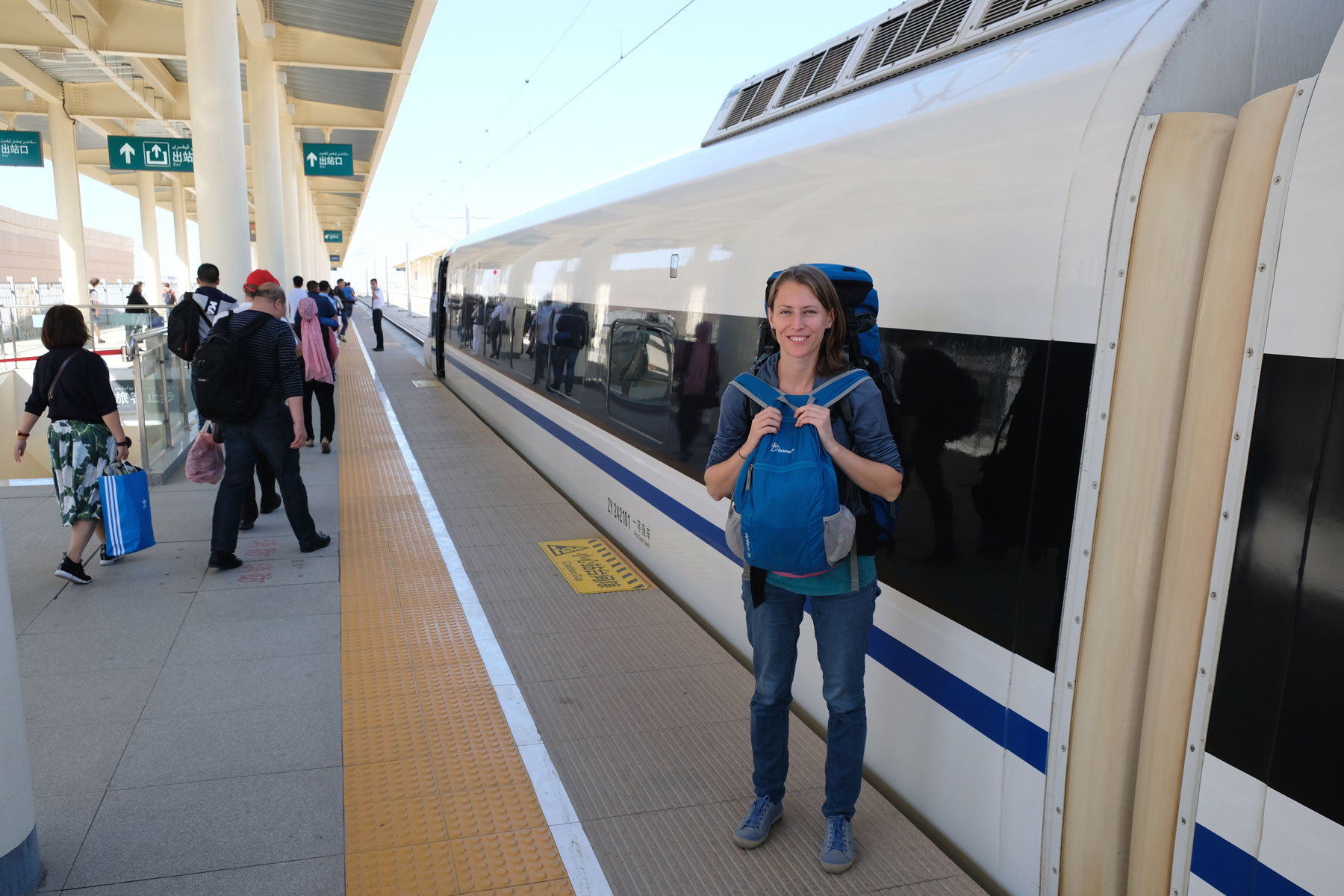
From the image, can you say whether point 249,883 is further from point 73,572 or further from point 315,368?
point 315,368

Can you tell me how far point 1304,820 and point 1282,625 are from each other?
0.35m

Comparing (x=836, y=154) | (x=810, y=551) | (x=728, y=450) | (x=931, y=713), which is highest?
(x=836, y=154)

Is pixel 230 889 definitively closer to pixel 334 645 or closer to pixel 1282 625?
pixel 334 645

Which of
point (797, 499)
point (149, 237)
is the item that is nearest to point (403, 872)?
point (797, 499)

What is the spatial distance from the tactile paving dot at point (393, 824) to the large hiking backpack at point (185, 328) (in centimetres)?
507

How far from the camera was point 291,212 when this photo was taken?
2039 cm

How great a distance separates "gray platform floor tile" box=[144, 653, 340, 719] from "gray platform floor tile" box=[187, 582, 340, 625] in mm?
608

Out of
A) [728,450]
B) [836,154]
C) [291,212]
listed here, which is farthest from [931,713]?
[291,212]

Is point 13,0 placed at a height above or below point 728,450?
above

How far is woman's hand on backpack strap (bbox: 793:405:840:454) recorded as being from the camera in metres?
2.28

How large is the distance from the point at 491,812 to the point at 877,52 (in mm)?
3126

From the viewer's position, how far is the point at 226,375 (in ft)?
16.8

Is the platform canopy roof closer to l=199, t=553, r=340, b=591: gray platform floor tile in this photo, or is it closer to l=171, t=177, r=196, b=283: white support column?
l=171, t=177, r=196, b=283: white support column

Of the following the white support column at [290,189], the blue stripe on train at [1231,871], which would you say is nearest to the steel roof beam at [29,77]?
the white support column at [290,189]
